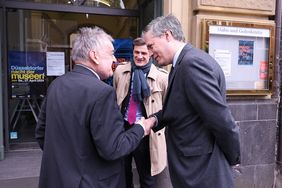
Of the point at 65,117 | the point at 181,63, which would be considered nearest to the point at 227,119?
the point at 181,63

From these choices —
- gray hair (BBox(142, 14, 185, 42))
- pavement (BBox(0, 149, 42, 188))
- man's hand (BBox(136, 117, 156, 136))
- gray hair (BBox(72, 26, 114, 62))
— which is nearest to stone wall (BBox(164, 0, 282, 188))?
gray hair (BBox(142, 14, 185, 42))

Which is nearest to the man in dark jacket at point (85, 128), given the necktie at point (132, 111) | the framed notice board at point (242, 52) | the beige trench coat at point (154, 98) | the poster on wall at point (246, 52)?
the necktie at point (132, 111)

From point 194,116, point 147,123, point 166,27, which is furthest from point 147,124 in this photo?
point 166,27

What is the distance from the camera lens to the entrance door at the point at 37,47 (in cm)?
509

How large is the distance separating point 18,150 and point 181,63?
12.4 ft

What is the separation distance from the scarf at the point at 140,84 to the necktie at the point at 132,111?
4cm

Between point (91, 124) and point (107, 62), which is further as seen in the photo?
point (107, 62)

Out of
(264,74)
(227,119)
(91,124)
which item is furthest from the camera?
(264,74)

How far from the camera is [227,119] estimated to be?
201cm

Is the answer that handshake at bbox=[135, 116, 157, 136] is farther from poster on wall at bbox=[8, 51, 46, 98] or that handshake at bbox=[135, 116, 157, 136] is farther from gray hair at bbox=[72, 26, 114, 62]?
poster on wall at bbox=[8, 51, 46, 98]

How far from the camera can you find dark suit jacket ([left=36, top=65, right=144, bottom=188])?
1874 mm

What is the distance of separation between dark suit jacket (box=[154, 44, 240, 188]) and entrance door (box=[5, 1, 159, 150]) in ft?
10.8

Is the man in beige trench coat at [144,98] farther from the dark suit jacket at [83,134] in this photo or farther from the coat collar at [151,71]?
the dark suit jacket at [83,134]

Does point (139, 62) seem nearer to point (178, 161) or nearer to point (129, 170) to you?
point (129, 170)
